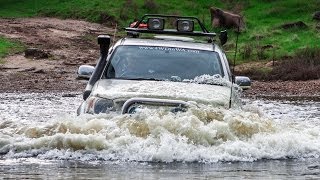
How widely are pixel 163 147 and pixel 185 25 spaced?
331cm

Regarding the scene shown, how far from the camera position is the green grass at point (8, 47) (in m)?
26.9

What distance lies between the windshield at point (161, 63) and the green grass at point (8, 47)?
15.9m

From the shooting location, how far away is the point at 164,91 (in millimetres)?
9281

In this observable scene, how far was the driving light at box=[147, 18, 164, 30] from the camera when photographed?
11.2 meters

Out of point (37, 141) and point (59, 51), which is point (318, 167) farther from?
point (59, 51)

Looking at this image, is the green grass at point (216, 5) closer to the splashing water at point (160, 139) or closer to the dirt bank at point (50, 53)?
the dirt bank at point (50, 53)

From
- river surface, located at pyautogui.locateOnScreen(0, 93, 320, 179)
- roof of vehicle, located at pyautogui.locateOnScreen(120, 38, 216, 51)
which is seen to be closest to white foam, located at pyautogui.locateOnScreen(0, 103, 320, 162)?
Answer: river surface, located at pyautogui.locateOnScreen(0, 93, 320, 179)

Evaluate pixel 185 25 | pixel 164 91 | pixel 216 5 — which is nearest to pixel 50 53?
pixel 216 5

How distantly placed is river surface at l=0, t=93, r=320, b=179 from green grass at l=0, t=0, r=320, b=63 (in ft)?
65.1

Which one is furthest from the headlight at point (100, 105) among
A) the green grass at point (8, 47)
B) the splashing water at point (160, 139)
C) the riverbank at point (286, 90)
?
the green grass at point (8, 47)

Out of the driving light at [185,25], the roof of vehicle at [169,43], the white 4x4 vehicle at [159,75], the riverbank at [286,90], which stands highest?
the driving light at [185,25]

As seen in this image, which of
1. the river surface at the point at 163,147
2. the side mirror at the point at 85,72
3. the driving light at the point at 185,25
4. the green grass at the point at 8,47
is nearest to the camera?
the river surface at the point at 163,147

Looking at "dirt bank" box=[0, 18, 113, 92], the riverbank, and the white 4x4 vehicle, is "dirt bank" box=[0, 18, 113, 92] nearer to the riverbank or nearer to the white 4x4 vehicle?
the riverbank

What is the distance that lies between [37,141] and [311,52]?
17.9 metres
